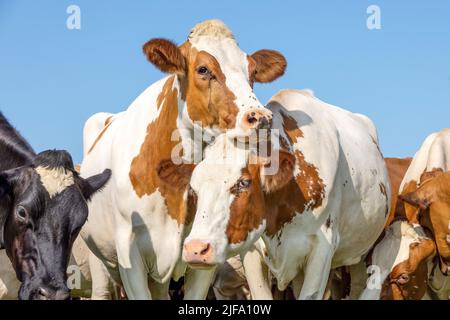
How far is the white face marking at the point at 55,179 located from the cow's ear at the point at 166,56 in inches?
59.7

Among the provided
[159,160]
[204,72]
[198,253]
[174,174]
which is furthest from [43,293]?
[204,72]

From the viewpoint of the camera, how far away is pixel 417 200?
1188cm

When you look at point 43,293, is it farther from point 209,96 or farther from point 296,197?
point 296,197

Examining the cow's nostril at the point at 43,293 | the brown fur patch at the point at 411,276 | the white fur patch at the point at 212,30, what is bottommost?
the brown fur patch at the point at 411,276

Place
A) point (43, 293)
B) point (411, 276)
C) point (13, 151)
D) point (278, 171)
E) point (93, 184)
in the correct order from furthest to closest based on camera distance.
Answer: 1. point (411, 276)
2. point (13, 151)
3. point (278, 171)
4. point (93, 184)
5. point (43, 293)

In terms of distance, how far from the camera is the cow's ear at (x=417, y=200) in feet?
38.9

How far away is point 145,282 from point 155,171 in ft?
3.52

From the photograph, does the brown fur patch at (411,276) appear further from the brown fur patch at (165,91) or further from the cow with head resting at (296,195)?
the brown fur patch at (165,91)

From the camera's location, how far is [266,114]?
900cm

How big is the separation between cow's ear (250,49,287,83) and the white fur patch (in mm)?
636

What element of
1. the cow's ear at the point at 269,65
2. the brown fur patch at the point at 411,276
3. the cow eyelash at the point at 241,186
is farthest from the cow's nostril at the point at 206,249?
the brown fur patch at the point at 411,276

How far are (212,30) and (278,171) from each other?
1.60 m
